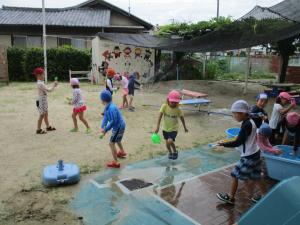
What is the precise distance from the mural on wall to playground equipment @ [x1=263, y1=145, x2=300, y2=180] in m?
14.7

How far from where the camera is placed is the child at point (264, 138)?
4.71m

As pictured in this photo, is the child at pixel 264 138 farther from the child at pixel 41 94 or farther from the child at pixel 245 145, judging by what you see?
the child at pixel 41 94

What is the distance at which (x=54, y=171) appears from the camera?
17.0 feet

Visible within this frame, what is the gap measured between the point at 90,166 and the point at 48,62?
50.0 ft

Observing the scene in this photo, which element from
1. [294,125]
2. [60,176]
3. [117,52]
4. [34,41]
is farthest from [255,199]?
[34,41]

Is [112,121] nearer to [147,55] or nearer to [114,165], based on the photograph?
[114,165]

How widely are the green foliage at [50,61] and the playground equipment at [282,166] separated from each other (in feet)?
54.7

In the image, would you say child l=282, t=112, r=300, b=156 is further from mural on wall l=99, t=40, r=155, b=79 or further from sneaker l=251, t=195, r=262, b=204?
mural on wall l=99, t=40, r=155, b=79

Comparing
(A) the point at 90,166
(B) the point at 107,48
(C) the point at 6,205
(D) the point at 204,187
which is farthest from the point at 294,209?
(B) the point at 107,48

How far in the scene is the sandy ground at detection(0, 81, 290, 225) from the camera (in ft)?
14.7

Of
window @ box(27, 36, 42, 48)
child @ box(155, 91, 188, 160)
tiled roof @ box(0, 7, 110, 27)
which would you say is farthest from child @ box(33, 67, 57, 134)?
window @ box(27, 36, 42, 48)

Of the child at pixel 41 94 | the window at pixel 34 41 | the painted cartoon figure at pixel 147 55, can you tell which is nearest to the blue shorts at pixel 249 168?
the child at pixel 41 94

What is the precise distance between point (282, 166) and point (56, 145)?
4449 millimetres

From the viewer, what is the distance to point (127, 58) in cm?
1930
